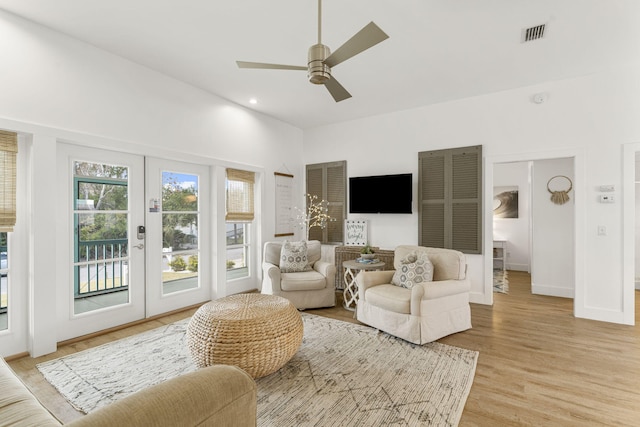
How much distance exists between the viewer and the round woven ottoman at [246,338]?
2.17 metres

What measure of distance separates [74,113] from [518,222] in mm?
7583

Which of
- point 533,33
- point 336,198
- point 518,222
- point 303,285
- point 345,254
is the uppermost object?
point 533,33

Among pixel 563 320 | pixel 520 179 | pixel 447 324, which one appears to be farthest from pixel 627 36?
pixel 520 179

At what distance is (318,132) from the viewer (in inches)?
227

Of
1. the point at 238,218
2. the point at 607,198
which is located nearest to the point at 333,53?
the point at 238,218

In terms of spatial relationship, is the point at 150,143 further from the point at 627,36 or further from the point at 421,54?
the point at 627,36

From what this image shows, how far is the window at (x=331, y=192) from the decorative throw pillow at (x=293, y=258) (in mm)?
1301

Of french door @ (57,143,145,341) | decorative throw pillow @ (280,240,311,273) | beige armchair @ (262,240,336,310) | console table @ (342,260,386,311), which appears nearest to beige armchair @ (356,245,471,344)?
console table @ (342,260,386,311)

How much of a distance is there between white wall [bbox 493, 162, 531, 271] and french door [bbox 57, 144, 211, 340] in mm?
6073

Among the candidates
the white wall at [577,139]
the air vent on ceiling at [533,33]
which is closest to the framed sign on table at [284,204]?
the white wall at [577,139]

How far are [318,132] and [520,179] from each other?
4.42 metres

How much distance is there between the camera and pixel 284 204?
5.52 meters

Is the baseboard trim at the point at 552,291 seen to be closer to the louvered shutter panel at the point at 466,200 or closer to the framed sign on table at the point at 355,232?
the louvered shutter panel at the point at 466,200

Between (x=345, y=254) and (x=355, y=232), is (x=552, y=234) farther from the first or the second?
(x=345, y=254)
